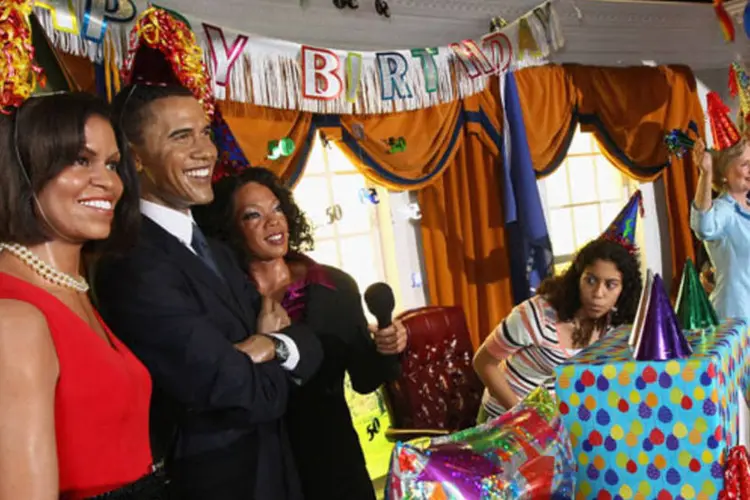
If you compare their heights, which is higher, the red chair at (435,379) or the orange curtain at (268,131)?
the orange curtain at (268,131)

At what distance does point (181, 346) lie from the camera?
1.15 meters

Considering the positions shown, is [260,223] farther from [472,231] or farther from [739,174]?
[472,231]

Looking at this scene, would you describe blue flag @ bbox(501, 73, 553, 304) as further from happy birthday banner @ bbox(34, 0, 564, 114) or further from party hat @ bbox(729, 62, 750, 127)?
party hat @ bbox(729, 62, 750, 127)

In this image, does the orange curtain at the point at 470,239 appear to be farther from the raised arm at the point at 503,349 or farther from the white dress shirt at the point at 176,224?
the white dress shirt at the point at 176,224

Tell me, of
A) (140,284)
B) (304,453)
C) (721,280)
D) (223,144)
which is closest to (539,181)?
(721,280)

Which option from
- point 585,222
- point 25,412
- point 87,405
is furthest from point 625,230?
point 585,222

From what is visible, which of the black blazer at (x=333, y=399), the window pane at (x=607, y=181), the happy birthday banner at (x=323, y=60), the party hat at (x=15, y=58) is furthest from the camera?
the window pane at (x=607, y=181)

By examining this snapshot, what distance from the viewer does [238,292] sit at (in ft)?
4.49

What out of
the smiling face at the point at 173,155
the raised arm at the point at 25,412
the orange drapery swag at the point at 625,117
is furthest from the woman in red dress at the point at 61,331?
the orange drapery swag at the point at 625,117

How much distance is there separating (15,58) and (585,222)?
4.21 meters

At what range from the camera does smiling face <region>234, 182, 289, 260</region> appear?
64.1 inches

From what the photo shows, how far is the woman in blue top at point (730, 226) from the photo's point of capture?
2598 millimetres

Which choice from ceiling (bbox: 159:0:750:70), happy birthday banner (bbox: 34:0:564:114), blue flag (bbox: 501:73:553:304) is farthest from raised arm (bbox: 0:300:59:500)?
blue flag (bbox: 501:73:553:304)

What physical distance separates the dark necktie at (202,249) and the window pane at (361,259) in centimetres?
225
